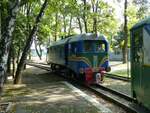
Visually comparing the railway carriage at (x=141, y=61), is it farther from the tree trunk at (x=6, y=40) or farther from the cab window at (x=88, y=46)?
the cab window at (x=88, y=46)

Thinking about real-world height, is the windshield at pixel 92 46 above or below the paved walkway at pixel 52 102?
above

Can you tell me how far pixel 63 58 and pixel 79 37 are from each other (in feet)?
17.7

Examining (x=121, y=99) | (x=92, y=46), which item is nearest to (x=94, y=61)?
(x=92, y=46)

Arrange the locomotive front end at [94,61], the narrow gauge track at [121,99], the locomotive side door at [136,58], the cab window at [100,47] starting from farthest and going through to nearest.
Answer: the cab window at [100,47] → the locomotive front end at [94,61] → the narrow gauge track at [121,99] → the locomotive side door at [136,58]

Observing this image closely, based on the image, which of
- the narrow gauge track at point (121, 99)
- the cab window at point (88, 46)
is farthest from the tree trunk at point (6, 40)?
the cab window at point (88, 46)

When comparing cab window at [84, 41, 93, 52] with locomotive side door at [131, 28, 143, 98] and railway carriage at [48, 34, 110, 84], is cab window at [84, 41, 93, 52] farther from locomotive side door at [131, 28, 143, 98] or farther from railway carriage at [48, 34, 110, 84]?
locomotive side door at [131, 28, 143, 98]

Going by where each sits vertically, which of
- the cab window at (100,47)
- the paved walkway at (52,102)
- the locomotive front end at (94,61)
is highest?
the cab window at (100,47)

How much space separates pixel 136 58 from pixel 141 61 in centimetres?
90

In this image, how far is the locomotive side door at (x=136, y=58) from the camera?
1224cm

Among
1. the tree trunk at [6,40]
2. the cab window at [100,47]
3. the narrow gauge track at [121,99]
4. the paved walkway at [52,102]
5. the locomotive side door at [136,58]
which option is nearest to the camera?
the locomotive side door at [136,58]

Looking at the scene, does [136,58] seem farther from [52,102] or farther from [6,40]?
[52,102]

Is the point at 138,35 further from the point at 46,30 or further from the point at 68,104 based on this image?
the point at 46,30

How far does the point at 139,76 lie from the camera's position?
40.7 ft

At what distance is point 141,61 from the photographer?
12.1 m
